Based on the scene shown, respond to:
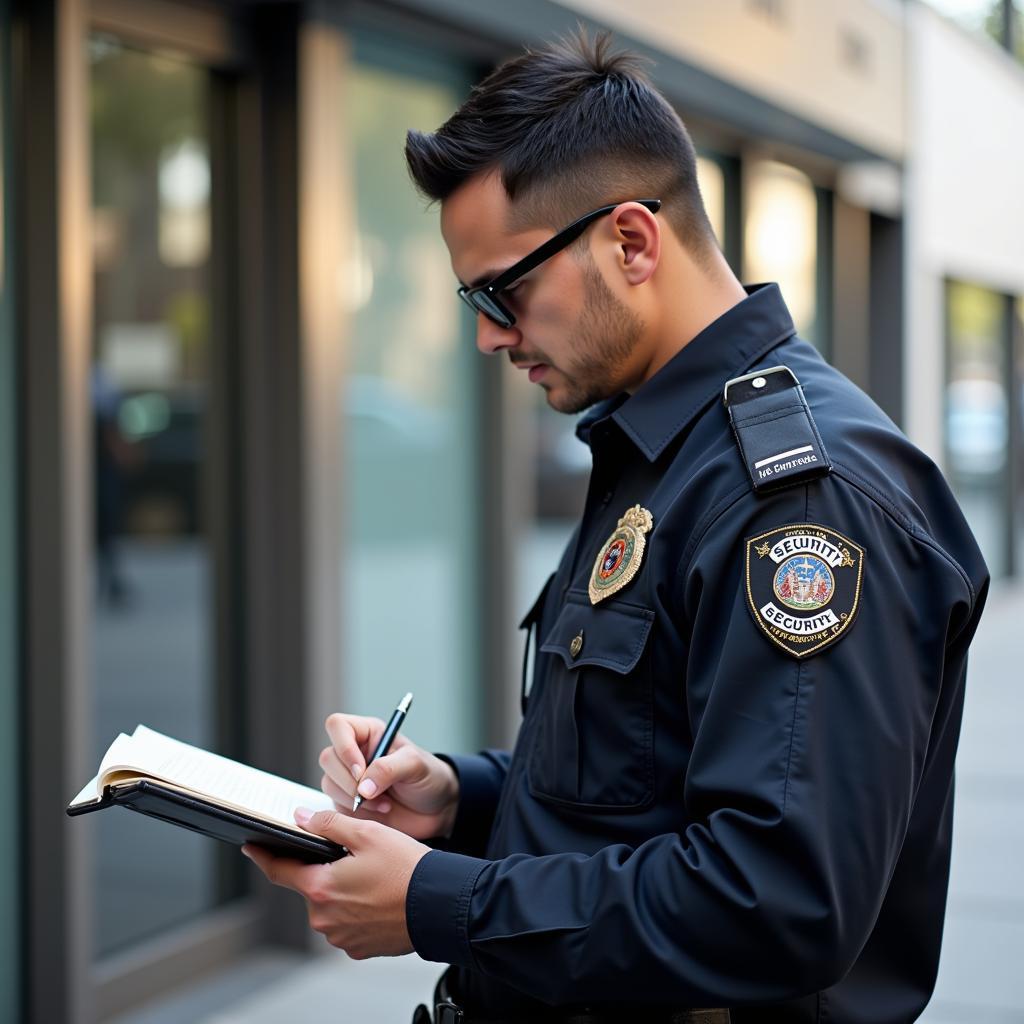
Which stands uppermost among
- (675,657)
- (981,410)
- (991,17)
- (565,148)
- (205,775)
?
(991,17)

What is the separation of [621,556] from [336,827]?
444mm

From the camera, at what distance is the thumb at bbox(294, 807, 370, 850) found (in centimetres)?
157

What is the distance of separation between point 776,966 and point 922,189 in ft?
31.2

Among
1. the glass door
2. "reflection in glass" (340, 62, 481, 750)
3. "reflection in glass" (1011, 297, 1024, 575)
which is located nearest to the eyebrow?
the glass door

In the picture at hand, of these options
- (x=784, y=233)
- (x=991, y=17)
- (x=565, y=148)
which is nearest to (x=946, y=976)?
(x=565, y=148)

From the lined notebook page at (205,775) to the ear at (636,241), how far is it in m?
0.75

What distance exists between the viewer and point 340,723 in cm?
189

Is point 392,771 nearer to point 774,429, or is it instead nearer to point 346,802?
point 346,802

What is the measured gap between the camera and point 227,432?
4535 millimetres

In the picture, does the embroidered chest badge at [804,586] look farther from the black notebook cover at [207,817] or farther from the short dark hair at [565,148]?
the black notebook cover at [207,817]

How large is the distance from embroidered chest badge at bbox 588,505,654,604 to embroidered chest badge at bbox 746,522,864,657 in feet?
0.66

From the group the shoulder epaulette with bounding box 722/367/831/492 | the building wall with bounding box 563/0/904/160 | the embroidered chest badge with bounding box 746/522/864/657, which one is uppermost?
the building wall with bounding box 563/0/904/160

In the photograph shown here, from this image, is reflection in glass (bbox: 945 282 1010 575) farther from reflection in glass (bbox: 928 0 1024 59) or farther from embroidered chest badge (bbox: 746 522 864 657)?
embroidered chest badge (bbox: 746 522 864 657)

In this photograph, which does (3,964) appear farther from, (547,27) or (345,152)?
(547,27)
